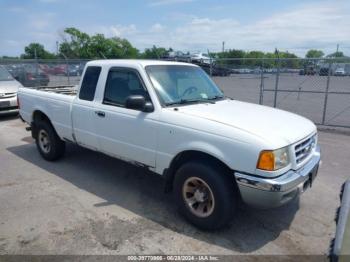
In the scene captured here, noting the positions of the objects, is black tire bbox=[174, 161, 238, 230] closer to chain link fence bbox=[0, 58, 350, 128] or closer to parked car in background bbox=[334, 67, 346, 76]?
chain link fence bbox=[0, 58, 350, 128]

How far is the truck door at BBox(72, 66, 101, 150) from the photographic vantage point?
475 centimetres

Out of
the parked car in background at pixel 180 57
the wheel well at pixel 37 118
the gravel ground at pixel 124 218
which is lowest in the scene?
the gravel ground at pixel 124 218

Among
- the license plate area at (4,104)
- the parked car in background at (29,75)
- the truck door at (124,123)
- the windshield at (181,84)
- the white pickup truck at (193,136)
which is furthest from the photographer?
the parked car in background at (29,75)

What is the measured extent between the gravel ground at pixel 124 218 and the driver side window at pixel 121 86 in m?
1.36

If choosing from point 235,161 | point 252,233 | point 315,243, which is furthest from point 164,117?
point 315,243

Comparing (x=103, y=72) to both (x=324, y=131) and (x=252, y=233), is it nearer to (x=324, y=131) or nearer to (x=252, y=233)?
(x=252, y=233)

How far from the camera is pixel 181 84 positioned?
439 cm

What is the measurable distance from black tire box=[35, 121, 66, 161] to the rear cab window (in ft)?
3.90

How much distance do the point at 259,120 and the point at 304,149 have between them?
60 cm

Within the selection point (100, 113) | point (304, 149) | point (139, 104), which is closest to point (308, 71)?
point (304, 149)

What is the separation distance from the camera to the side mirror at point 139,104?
380 centimetres

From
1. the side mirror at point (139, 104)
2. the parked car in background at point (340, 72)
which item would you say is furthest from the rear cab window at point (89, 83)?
the parked car in background at point (340, 72)

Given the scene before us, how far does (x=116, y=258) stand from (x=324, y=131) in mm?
7293

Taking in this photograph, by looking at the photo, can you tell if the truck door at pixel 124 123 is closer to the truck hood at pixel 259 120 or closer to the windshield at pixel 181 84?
the windshield at pixel 181 84
